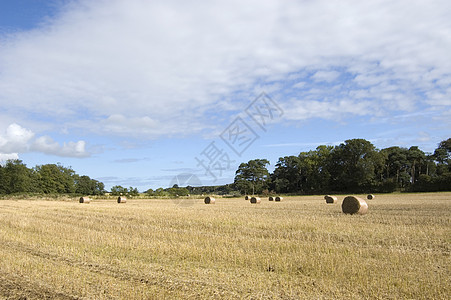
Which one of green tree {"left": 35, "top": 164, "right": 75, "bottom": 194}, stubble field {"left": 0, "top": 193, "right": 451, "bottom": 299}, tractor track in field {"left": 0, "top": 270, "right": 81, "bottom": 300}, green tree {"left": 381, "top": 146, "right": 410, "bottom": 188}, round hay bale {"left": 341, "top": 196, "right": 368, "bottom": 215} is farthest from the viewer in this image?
green tree {"left": 35, "top": 164, "right": 75, "bottom": 194}

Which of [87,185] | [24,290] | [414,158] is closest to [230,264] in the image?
[24,290]

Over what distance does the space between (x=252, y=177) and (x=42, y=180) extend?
4967cm

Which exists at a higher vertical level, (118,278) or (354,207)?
(354,207)

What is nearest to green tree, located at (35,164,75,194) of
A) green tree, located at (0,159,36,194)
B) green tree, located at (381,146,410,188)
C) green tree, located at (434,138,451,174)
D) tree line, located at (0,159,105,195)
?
tree line, located at (0,159,105,195)

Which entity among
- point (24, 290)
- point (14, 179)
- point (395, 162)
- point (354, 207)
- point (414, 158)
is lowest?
point (24, 290)

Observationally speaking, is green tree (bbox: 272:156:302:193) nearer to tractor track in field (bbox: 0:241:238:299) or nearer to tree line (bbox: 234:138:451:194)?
tree line (bbox: 234:138:451:194)

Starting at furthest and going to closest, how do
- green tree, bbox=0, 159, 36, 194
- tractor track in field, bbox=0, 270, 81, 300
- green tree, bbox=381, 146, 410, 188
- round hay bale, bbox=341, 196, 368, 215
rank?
1. green tree, bbox=381, 146, 410, 188
2. green tree, bbox=0, 159, 36, 194
3. round hay bale, bbox=341, 196, 368, 215
4. tractor track in field, bbox=0, 270, 81, 300

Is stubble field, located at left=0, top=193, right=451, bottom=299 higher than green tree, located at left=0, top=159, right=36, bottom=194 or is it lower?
lower

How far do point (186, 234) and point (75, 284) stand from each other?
5743mm

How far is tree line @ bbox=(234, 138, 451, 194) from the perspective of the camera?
→ 66938 mm

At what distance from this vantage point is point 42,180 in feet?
274

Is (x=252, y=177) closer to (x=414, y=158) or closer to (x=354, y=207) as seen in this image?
(x=414, y=158)

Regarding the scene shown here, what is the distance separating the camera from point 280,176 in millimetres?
90875

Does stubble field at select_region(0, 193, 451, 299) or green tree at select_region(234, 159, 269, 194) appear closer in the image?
stubble field at select_region(0, 193, 451, 299)
